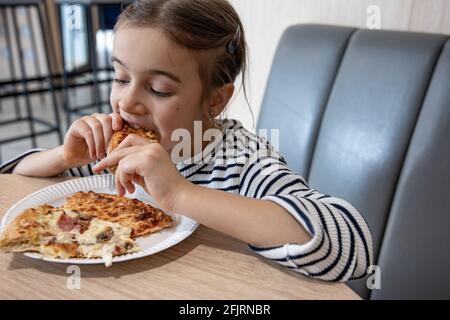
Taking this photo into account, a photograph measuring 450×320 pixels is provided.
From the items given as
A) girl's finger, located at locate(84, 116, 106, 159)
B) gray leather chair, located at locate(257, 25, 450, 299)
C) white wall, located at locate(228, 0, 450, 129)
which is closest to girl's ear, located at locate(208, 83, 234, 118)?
girl's finger, located at locate(84, 116, 106, 159)

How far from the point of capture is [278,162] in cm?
92

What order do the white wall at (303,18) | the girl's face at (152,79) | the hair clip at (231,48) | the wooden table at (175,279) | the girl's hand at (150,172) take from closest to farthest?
the wooden table at (175,279) < the girl's hand at (150,172) < the girl's face at (152,79) < the hair clip at (231,48) < the white wall at (303,18)

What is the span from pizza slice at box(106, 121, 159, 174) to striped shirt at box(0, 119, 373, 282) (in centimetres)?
17

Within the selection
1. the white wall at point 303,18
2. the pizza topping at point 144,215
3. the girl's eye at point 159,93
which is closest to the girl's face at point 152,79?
the girl's eye at point 159,93

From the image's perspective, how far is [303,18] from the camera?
1.55m

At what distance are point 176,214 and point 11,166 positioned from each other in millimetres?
560

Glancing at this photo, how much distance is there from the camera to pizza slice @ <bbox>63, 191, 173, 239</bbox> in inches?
29.1

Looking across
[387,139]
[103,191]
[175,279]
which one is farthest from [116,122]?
[387,139]

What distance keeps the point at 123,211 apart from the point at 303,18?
1100 mm

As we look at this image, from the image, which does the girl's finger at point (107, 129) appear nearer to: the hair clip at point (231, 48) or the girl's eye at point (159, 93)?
the girl's eye at point (159, 93)

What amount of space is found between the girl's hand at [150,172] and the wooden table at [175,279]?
0.10 metres

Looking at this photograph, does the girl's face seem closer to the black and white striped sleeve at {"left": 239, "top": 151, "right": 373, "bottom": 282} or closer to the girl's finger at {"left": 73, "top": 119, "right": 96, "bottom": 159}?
the girl's finger at {"left": 73, "top": 119, "right": 96, "bottom": 159}

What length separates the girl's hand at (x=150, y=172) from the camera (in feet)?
2.31

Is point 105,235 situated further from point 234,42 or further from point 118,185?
point 234,42
